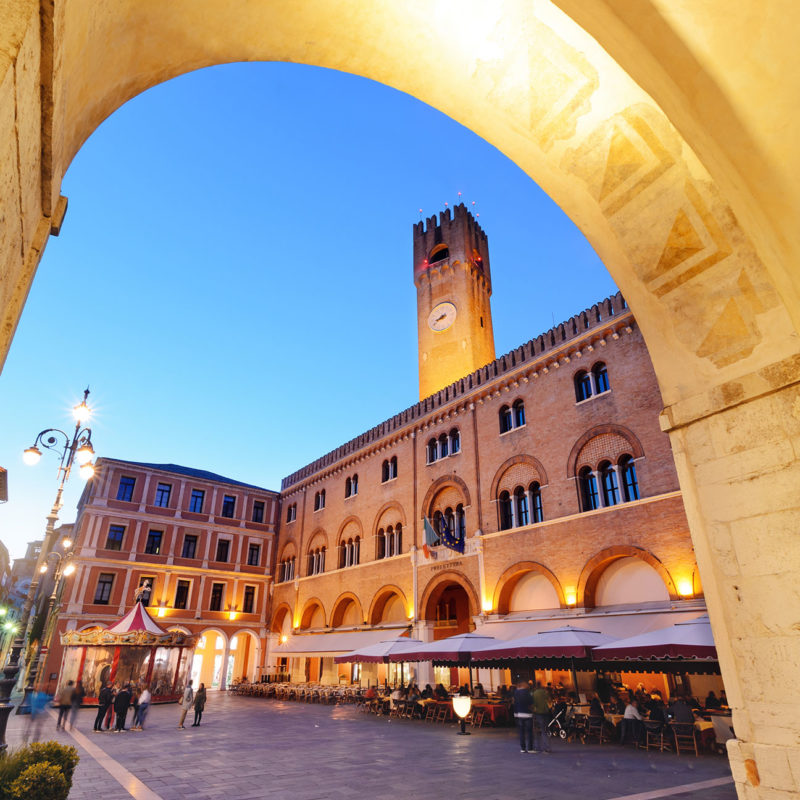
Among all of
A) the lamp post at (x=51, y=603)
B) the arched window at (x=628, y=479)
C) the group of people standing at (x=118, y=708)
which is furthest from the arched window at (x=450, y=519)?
the lamp post at (x=51, y=603)

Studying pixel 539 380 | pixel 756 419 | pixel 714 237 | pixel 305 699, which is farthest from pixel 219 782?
pixel 305 699

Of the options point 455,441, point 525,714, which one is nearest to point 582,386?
point 455,441

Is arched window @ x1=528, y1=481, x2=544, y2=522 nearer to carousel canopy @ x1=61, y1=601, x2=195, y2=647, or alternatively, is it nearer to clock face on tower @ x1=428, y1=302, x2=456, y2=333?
carousel canopy @ x1=61, y1=601, x2=195, y2=647

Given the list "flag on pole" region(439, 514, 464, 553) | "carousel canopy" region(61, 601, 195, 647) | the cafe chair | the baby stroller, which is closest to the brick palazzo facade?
"flag on pole" region(439, 514, 464, 553)

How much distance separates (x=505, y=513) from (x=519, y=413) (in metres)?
3.64

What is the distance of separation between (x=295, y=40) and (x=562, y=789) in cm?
931

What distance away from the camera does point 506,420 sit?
68.1ft

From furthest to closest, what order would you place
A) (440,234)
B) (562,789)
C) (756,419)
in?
(440,234)
(562,789)
(756,419)

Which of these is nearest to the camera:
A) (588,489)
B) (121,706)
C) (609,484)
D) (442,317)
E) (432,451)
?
(121,706)

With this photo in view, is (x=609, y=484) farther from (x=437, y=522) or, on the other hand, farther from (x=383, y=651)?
(x=383, y=651)

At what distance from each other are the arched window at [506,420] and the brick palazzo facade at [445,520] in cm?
Answer: 5

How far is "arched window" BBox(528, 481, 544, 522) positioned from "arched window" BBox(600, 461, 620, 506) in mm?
2330

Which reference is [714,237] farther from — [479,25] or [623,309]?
[623,309]

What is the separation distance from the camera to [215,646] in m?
33.1
